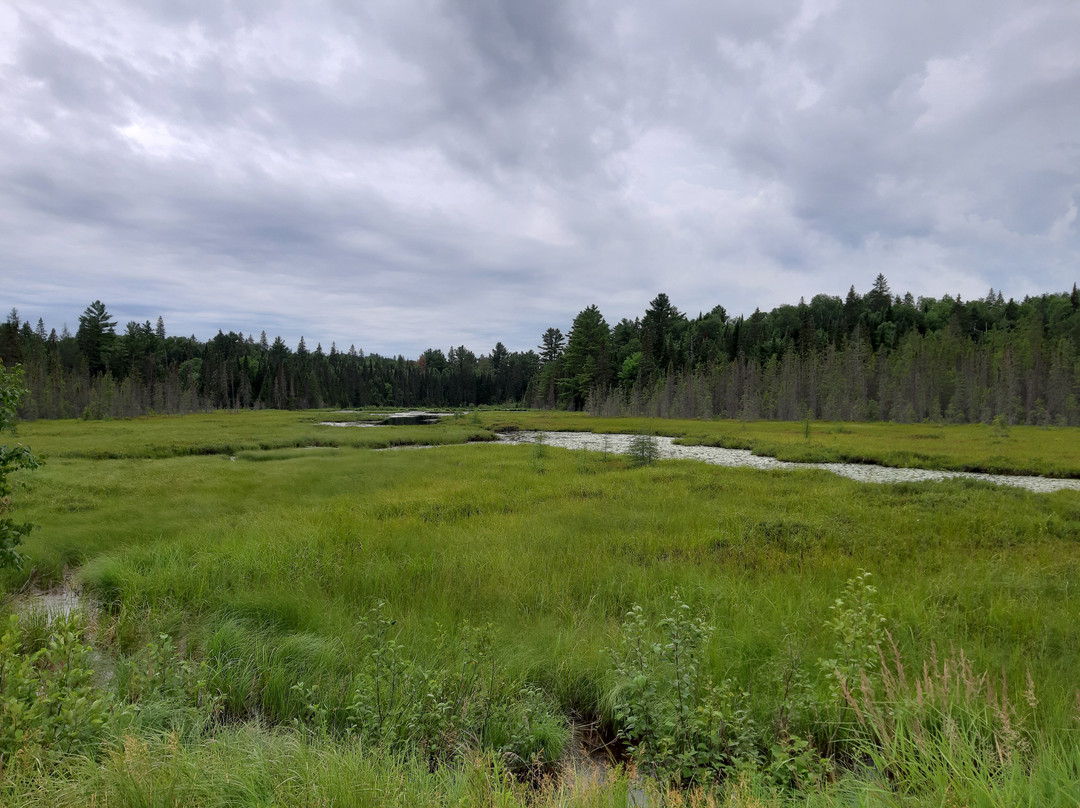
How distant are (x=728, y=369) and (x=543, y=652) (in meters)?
99.0

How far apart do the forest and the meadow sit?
192ft

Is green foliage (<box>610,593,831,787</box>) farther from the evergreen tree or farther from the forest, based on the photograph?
the evergreen tree

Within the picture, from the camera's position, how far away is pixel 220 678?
5516 millimetres

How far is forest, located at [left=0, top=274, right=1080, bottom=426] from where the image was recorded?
3051 inches

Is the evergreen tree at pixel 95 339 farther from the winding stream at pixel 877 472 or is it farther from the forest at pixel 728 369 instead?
the winding stream at pixel 877 472

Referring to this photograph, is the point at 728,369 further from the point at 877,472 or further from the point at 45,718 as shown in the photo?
the point at 45,718

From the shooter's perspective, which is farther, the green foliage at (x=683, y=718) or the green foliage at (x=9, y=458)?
the green foliage at (x=9, y=458)

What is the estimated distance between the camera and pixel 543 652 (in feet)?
20.7

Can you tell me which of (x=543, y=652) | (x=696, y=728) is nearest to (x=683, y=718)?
(x=696, y=728)

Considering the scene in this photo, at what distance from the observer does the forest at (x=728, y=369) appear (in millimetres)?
77500

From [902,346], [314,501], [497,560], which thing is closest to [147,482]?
[314,501]

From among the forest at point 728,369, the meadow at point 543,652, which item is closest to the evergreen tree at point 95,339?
the forest at point 728,369

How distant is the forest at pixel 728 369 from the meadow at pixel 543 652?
5849 centimetres

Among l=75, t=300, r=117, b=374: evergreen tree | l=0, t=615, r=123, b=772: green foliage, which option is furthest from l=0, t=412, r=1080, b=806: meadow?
l=75, t=300, r=117, b=374: evergreen tree
